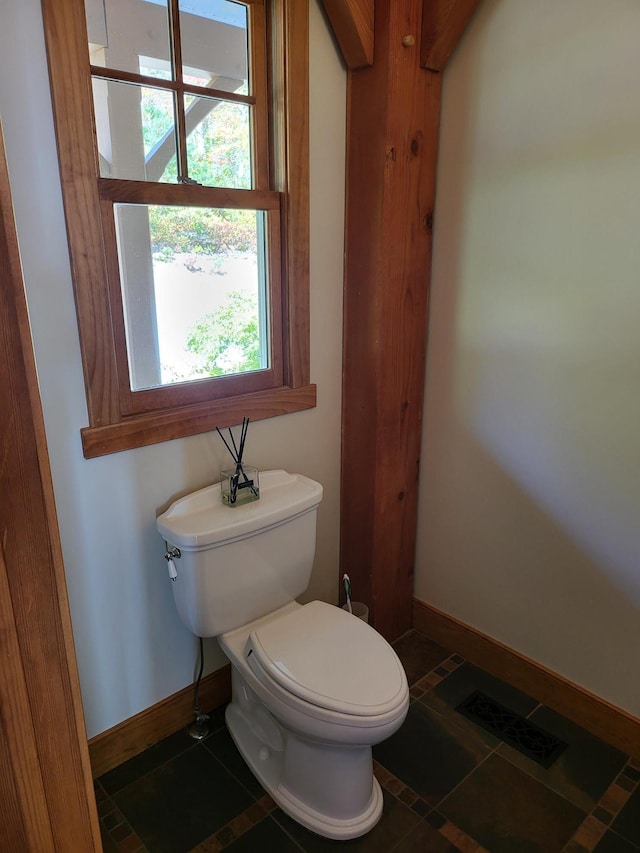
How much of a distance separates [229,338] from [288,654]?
2.94ft

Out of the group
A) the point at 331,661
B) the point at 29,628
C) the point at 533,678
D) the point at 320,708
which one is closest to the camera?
the point at 29,628

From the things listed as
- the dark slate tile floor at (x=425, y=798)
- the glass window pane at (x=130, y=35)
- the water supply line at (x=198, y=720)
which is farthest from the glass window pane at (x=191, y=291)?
the dark slate tile floor at (x=425, y=798)

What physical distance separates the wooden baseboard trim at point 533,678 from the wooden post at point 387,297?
0.53 ft

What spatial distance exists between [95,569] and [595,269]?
155 centimetres

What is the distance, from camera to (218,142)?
157 cm

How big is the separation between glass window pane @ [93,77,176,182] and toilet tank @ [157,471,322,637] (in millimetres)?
852

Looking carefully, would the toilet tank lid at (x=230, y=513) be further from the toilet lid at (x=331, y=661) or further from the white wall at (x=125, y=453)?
the toilet lid at (x=331, y=661)

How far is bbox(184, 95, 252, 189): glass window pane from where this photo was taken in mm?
1514

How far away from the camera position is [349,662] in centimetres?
144

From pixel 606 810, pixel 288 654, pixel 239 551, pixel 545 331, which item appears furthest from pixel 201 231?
pixel 606 810

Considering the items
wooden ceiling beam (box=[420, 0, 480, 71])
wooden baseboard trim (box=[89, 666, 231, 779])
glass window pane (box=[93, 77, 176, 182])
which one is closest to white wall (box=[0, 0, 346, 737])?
wooden baseboard trim (box=[89, 666, 231, 779])

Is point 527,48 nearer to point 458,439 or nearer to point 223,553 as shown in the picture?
point 458,439

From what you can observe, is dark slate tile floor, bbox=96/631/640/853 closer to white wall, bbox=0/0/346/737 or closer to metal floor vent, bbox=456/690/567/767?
metal floor vent, bbox=456/690/567/767

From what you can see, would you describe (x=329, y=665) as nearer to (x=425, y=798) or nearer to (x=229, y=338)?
(x=425, y=798)
